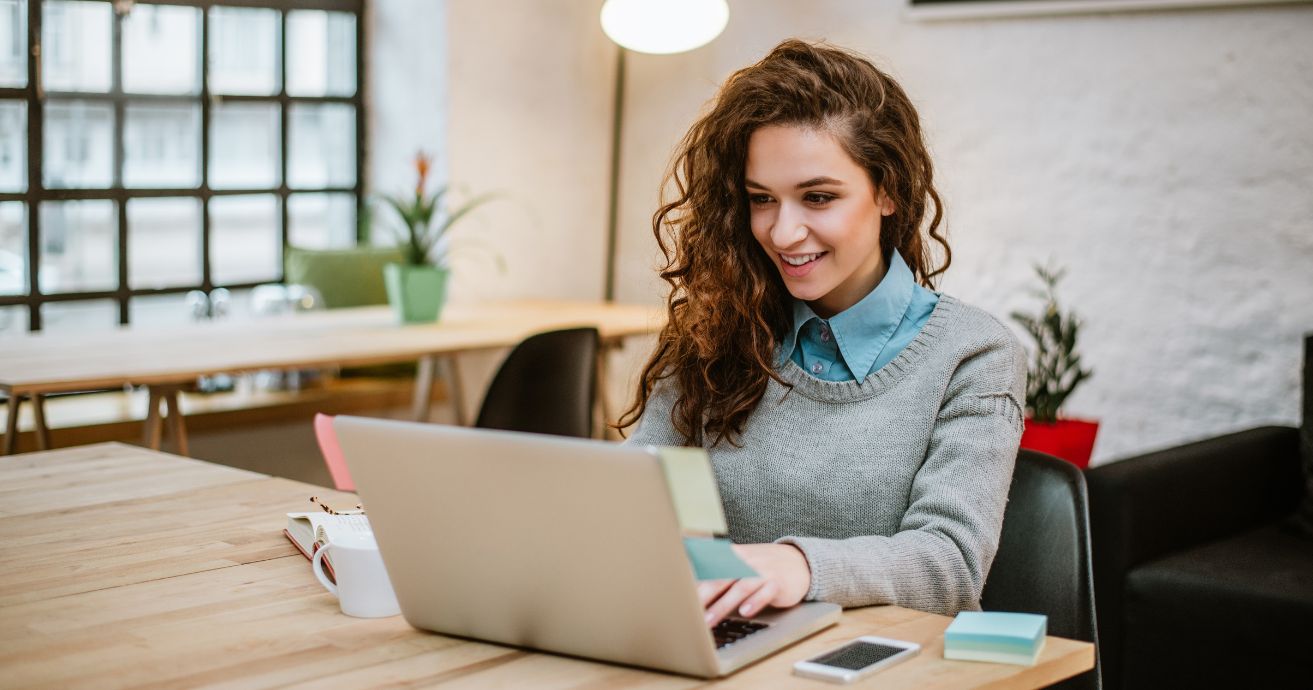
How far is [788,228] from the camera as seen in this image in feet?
5.43

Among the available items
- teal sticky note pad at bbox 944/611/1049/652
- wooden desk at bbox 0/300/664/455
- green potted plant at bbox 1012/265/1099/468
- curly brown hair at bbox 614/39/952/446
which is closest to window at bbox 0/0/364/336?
wooden desk at bbox 0/300/664/455

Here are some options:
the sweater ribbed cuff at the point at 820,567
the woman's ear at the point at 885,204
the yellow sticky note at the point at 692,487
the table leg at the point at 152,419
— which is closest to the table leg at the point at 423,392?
the table leg at the point at 152,419

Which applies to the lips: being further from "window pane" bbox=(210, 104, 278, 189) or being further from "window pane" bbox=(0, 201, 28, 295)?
"window pane" bbox=(210, 104, 278, 189)

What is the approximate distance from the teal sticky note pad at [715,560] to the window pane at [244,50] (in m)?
4.03

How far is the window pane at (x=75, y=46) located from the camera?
4348mm

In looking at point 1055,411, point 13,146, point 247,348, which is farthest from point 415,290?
point 1055,411

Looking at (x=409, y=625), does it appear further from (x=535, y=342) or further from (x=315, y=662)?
(x=535, y=342)

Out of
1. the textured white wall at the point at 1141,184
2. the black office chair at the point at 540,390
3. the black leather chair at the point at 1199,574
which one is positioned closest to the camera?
the black leather chair at the point at 1199,574

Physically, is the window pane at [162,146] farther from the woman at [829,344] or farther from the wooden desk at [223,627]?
the woman at [829,344]

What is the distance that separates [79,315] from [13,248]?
1.01ft

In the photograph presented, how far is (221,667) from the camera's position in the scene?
121cm

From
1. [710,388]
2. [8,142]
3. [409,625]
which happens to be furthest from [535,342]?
[8,142]

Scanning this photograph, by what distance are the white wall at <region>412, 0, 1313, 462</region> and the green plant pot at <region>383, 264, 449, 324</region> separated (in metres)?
0.92

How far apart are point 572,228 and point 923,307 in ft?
12.4
